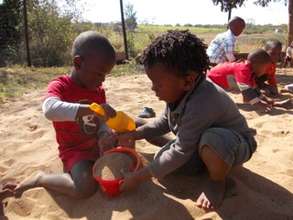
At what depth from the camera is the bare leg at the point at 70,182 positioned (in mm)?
2424

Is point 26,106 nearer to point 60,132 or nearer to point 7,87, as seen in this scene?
point 7,87

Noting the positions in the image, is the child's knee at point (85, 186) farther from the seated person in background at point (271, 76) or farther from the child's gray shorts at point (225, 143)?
the seated person in background at point (271, 76)

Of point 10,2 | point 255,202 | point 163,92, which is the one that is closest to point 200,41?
point 163,92

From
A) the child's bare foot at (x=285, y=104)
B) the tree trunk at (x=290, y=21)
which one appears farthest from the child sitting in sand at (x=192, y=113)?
the tree trunk at (x=290, y=21)

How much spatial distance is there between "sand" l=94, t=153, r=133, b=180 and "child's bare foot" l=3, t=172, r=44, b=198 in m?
0.41

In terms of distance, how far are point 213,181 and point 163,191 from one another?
0.91 ft

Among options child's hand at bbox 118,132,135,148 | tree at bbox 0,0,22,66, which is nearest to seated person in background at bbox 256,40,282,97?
child's hand at bbox 118,132,135,148

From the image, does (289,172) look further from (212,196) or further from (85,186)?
(85,186)

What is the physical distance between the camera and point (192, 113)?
2.17 metres

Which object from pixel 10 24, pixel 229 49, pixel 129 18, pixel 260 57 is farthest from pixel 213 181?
pixel 129 18

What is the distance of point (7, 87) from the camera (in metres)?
6.15

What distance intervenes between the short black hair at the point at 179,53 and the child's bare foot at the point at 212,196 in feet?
1.91

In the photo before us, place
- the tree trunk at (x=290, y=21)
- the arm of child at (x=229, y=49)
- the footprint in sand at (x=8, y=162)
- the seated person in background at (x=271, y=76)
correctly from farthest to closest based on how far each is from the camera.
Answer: the tree trunk at (x=290, y=21) → the arm of child at (x=229, y=49) → the seated person in background at (x=271, y=76) → the footprint in sand at (x=8, y=162)

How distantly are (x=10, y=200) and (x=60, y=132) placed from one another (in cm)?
49
